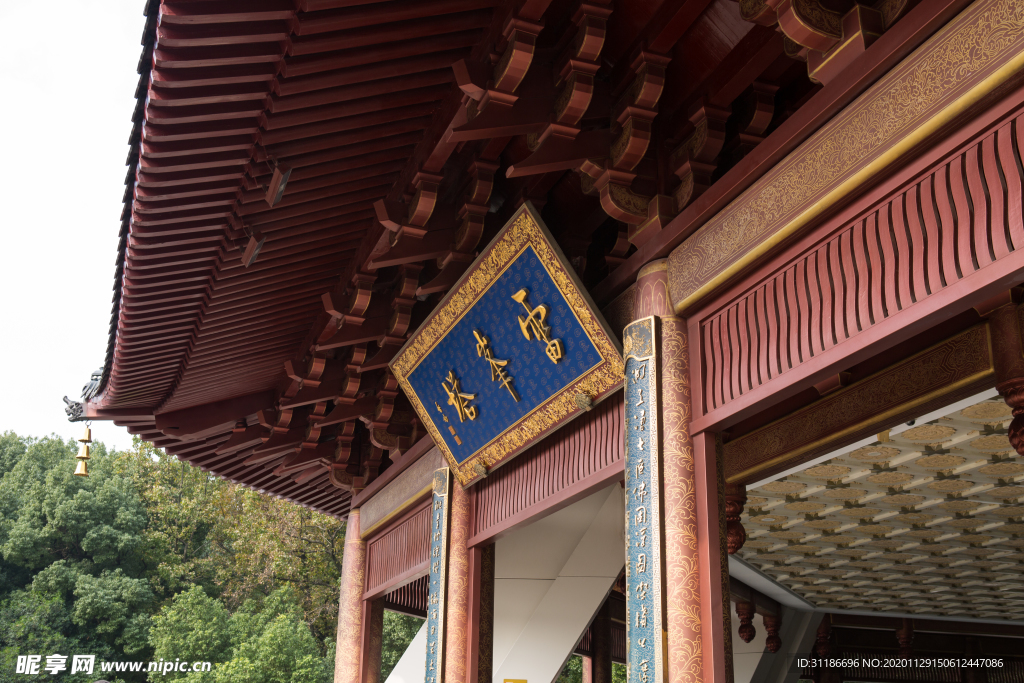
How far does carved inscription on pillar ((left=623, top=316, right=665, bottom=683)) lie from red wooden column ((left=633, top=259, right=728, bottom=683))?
3cm

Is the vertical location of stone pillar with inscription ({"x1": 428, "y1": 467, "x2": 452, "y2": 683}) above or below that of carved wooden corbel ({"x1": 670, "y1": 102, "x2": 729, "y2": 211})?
below

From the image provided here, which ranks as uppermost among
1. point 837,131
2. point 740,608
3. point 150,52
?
point 150,52

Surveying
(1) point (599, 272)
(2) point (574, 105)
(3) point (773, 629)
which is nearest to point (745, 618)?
(3) point (773, 629)

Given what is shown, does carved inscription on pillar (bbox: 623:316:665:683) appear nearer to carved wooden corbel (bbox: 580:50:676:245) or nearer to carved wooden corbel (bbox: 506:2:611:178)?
carved wooden corbel (bbox: 580:50:676:245)

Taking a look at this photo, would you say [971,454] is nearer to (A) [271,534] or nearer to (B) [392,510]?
(B) [392,510]

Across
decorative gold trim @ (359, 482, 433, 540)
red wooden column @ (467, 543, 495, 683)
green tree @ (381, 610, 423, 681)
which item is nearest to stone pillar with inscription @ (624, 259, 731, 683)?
red wooden column @ (467, 543, 495, 683)

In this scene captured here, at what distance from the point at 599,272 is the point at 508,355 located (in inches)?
30.3

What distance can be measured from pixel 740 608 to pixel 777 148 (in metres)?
7.08

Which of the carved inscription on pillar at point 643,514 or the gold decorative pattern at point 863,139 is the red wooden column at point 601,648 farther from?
the gold decorative pattern at point 863,139

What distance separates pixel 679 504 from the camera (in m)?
3.05

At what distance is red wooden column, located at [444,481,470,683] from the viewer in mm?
4766

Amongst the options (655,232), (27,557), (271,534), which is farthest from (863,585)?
(27,557)

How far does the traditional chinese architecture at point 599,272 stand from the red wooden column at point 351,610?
33.4 inches

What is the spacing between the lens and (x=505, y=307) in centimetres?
418
